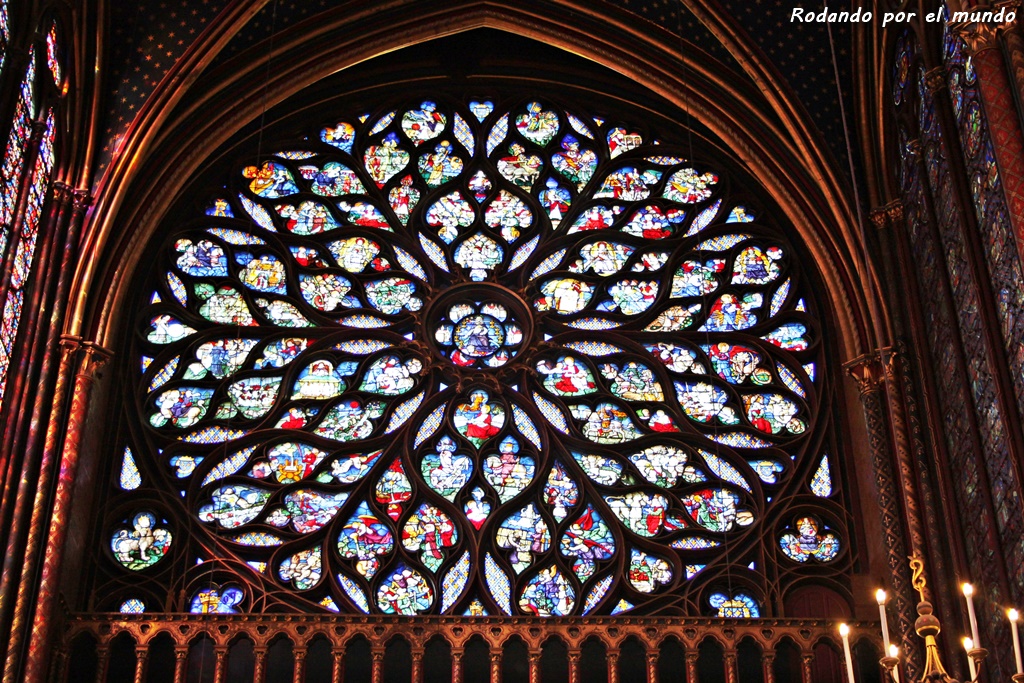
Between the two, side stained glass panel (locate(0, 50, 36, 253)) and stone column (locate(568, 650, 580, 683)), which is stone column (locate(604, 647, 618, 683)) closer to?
stone column (locate(568, 650, 580, 683))

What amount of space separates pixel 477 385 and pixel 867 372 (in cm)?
356

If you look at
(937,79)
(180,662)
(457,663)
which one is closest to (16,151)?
(180,662)

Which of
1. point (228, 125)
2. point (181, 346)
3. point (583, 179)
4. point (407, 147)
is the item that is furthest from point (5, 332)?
point (583, 179)

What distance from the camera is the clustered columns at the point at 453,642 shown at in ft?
42.8

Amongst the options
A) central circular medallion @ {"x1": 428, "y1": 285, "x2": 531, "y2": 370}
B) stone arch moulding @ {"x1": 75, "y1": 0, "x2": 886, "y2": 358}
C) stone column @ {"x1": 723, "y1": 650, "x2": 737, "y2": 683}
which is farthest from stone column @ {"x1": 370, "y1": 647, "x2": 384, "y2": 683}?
stone arch moulding @ {"x1": 75, "y1": 0, "x2": 886, "y2": 358}

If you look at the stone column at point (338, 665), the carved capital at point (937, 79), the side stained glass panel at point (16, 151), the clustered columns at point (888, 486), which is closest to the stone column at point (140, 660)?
the stone column at point (338, 665)

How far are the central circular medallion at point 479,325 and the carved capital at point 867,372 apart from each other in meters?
3.16

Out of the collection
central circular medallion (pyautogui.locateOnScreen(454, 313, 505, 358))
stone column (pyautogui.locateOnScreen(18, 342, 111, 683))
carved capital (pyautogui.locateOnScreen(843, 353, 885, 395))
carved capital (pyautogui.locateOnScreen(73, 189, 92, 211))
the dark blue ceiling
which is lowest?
stone column (pyautogui.locateOnScreen(18, 342, 111, 683))

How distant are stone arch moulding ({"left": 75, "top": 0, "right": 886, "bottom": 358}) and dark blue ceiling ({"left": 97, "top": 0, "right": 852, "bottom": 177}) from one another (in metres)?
0.13

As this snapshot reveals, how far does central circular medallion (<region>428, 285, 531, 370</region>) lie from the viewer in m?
15.4

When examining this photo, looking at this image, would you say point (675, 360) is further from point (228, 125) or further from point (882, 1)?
point (228, 125)

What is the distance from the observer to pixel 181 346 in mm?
15211

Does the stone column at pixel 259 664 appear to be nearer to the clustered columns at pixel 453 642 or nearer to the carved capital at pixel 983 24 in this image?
the clustered columns at pixel 453 642

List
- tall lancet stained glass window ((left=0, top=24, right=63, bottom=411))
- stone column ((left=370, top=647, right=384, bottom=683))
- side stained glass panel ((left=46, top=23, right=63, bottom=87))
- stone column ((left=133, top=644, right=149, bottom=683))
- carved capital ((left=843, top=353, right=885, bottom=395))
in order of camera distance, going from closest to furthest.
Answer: tall lancet stained glass window ((left=0, top=24, right=63, bottom=411)) < stone column ((left=133, top=644, right=149, bottom=683)) < stone column ((left=370, top=647, right=384, bottom=683)) < side stained glass panel ((left=46, top=23, right=63, bottom=87)) < carved capital ((left=843, top=353, right=885, bottom=395))
